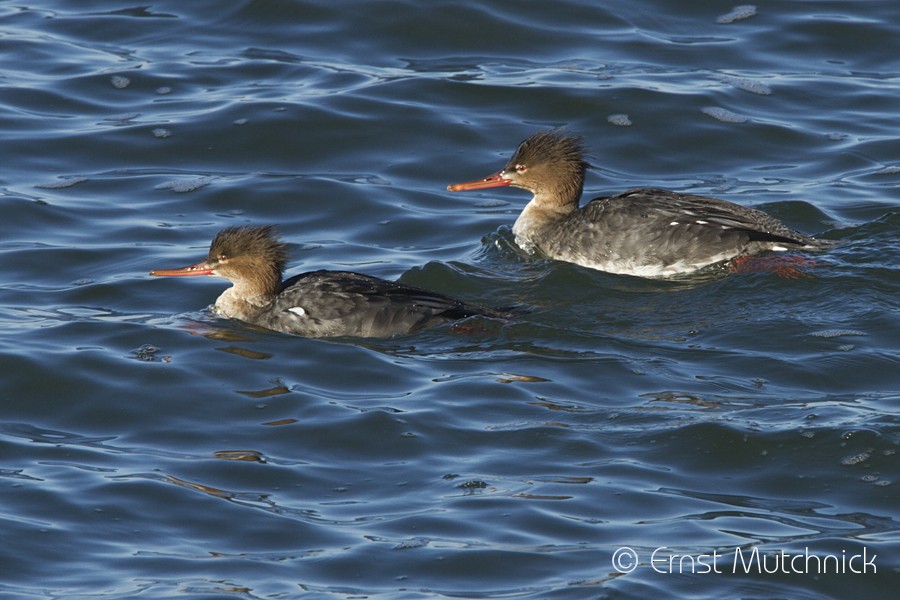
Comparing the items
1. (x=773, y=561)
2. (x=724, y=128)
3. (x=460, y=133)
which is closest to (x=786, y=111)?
(x=724, y=128)

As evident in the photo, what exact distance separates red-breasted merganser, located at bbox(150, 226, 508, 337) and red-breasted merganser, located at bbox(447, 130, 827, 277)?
5.74 feet

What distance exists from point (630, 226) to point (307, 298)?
9.60 feet

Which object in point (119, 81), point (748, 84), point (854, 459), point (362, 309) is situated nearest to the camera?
point (854, 459)

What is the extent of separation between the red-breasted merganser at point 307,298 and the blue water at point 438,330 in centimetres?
22

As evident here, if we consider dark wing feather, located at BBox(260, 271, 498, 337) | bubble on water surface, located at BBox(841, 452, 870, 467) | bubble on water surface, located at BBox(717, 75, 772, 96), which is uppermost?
bubble on water surface, located at BBox(717, 75, 772, 96)

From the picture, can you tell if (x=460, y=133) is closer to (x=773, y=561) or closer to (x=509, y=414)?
(x=509, y=414)

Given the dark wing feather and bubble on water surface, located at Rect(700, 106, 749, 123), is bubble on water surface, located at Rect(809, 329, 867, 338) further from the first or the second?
bubble on water surface, located at Rect(700, 106, 749, 123)

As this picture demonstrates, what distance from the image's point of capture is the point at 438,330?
1051 centimetres

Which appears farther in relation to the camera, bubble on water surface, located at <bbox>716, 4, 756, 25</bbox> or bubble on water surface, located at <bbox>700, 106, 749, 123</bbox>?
bubble on water surface, located at <bbox>716, 4, 756, 25</bbox>

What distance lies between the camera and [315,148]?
14.7 metres

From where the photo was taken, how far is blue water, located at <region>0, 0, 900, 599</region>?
765 cm

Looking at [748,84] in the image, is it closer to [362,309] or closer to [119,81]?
[119,81]

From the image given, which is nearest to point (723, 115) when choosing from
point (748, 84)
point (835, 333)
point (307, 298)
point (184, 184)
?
point (748, 84)

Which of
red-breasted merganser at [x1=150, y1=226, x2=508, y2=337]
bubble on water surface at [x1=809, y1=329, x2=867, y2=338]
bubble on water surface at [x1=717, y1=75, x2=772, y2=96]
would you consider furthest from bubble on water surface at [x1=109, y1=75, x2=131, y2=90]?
bubble on water surface at [x1=809, y1=329, x2=867, y2=338]
